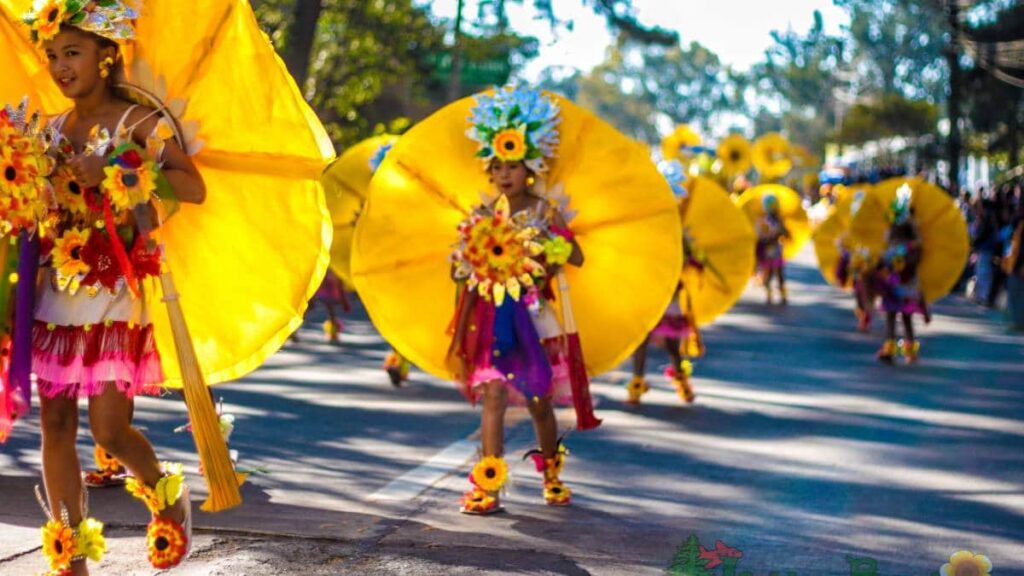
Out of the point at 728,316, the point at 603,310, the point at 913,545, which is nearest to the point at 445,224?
the point at 603,310

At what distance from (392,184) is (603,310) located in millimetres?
1348

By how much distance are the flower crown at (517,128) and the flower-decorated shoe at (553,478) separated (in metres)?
1.41

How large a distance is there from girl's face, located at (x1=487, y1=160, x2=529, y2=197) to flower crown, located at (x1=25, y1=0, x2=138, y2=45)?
2.79m

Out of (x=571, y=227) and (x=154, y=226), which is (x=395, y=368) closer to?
(x=571, y=227)

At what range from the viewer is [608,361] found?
350 inches

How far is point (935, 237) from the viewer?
17328 millimetres

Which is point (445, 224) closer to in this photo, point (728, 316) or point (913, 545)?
point (913, 545)

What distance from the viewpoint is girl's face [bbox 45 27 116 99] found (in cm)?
545

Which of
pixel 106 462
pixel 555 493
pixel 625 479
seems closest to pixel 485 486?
pixel 555 493

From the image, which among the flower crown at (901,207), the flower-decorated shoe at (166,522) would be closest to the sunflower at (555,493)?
the flower-decorated shoe at (166,522)

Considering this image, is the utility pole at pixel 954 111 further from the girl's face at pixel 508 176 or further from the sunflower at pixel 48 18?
the sunflower at pixel 48 18

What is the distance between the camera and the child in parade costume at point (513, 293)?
7820mm

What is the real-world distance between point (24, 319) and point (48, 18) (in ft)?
3.29

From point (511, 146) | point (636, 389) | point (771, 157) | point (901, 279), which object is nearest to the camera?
point (511, 146)
